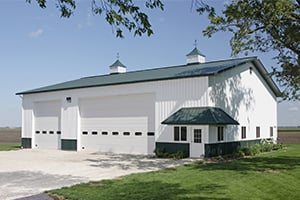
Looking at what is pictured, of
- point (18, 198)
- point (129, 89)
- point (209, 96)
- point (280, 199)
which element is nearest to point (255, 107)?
point (209, 96)

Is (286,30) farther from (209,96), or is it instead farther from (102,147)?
(102,147)

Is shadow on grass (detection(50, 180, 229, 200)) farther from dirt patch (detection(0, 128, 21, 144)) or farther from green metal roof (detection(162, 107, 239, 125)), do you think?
dirt patch (detection(0, 128, 21, 144))

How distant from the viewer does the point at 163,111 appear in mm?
20391

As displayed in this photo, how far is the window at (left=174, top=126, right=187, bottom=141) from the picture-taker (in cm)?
1928

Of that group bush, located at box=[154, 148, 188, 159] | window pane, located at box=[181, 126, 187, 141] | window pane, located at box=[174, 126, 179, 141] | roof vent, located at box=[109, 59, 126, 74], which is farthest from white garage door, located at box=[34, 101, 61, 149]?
window pane, located at box=[181, 126, 187, 141]

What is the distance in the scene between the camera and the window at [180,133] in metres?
19.3

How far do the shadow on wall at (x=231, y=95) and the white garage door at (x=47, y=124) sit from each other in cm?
1335

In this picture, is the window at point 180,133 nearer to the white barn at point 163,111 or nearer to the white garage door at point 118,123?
the white barn at point 163,111

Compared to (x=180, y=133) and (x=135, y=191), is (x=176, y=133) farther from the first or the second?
(x=135, y=191)

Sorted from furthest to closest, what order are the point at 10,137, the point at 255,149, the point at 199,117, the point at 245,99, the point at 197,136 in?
1. the point at 10,137
2. the point at 245,99
3. the point at 255,149
4. the point at 197,136
5. the point at 199,117

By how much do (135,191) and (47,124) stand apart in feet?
65.7

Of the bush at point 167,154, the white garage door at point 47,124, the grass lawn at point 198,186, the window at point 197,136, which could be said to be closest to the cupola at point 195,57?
the window at point 197,136

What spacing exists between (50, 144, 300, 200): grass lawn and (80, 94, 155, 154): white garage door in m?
8.17

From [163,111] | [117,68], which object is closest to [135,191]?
[163,111]
